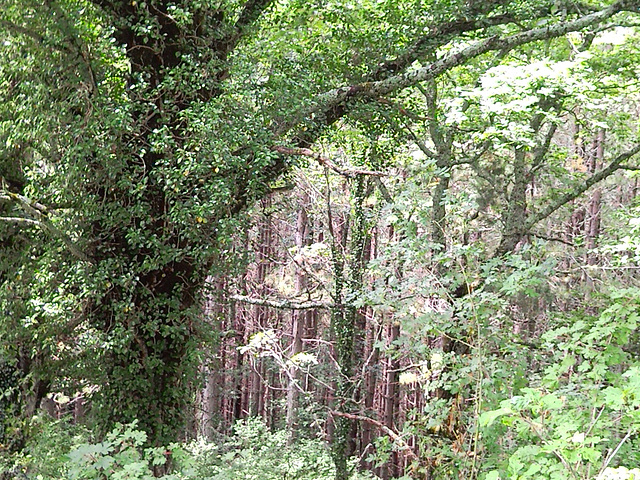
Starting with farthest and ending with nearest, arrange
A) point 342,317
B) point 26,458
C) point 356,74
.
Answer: point 342,317 → point 356,74 → point 26,458

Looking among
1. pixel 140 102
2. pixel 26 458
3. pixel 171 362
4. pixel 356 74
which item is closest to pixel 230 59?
pixel 140 102

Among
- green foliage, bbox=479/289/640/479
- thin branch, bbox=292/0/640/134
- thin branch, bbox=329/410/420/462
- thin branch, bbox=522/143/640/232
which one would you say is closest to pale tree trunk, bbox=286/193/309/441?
thin branch, bbox=329/410/420/462

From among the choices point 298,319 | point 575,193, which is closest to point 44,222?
point 575,193

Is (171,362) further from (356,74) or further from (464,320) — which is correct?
(356,74)

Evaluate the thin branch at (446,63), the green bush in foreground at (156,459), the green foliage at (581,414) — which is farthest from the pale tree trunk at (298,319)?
the green foliage at (581,414)

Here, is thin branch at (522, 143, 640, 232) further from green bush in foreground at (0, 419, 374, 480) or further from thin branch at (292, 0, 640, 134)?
green bush in foreground at (0, 419, 374, 480)

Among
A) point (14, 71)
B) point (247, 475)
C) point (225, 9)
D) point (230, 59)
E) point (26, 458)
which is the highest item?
point (225, 9)

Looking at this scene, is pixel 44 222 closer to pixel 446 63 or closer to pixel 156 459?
pixel 156 459

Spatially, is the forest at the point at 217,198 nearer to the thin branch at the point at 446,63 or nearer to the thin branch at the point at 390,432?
the thin branch at the point at 446,63

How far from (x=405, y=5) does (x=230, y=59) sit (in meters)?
2.20

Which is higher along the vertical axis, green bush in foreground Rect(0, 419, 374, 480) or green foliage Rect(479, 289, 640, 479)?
green foliage Rect(479, 289, 640, 479)

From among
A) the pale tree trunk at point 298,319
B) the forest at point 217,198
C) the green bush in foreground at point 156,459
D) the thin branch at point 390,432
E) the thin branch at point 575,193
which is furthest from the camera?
the pale tree trunk at point 298,319

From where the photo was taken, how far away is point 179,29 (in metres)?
5.73

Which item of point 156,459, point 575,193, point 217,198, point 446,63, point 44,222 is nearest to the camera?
point 156,459
